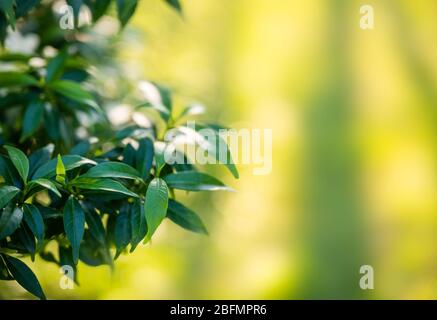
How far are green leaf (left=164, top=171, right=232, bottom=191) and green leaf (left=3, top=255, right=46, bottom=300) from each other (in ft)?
0.79

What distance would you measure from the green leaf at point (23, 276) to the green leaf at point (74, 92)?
30 cm

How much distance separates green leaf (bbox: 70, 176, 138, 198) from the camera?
742mm

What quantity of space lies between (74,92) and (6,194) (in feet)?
0.97

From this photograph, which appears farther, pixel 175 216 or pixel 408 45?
pixel 408 45

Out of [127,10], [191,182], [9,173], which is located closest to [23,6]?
[127,10]

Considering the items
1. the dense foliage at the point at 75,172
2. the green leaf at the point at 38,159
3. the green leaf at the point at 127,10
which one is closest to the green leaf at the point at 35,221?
the dense foliage at the point at 75,172

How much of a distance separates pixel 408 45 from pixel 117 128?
72.5 inches

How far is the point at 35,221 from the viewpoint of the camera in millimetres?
758

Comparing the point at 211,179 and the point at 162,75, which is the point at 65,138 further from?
the point at 162,75

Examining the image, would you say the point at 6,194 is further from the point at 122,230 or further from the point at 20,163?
the point at 122,230

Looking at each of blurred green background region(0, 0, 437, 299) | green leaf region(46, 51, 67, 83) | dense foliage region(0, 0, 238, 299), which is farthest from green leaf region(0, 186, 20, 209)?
blurred green background region(0, 0, 437, 299)

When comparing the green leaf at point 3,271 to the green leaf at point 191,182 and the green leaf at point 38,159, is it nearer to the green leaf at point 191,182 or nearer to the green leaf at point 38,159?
the green leaf at point 38,159
